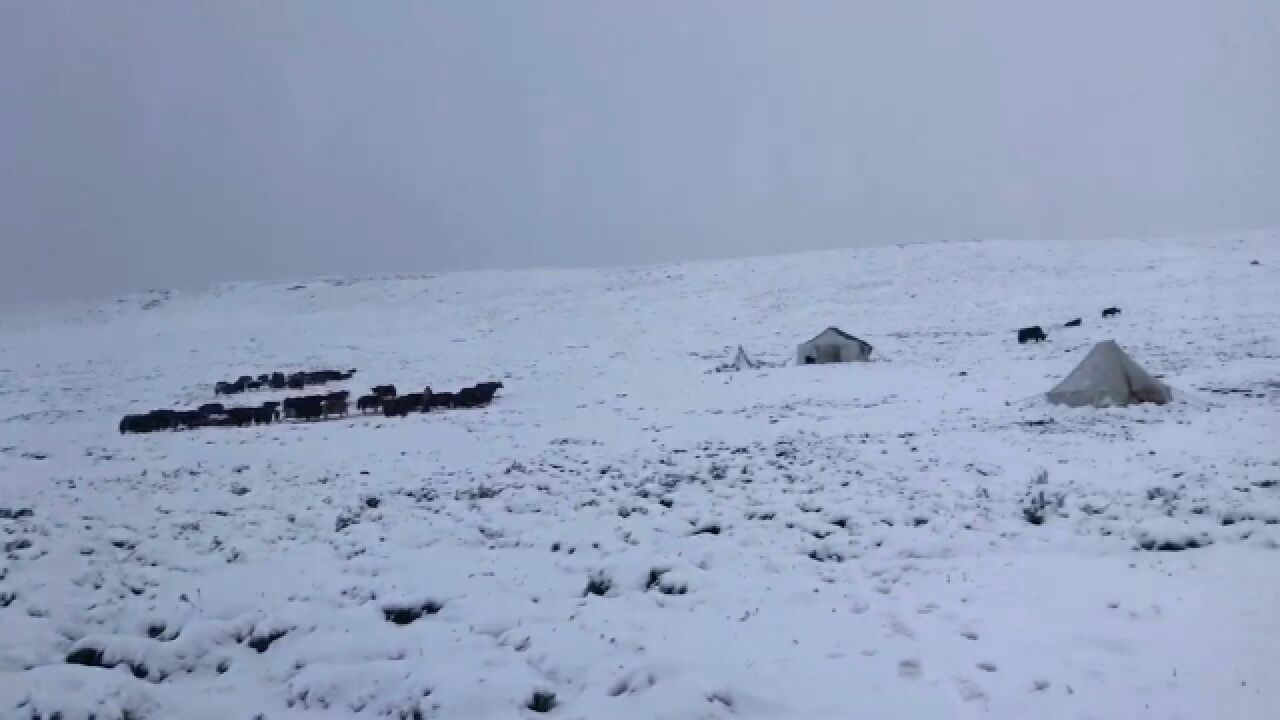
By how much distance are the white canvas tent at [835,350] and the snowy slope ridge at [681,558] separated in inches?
242

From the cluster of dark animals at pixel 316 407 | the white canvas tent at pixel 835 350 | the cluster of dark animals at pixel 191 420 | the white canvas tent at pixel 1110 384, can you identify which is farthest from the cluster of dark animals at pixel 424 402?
the white canvas tent at pixel 1110 384

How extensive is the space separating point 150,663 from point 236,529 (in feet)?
13.9

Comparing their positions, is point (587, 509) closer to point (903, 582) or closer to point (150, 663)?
point (903, 582)

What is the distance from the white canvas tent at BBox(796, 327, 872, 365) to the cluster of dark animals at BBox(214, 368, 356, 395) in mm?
20290

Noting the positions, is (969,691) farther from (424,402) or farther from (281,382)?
(281,382)

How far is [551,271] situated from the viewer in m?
81.3

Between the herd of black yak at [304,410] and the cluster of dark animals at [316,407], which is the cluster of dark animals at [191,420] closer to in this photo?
the herd of black yak at [304,410]

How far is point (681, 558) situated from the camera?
8508 millimetres

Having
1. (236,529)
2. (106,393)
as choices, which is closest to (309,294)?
(106,393)

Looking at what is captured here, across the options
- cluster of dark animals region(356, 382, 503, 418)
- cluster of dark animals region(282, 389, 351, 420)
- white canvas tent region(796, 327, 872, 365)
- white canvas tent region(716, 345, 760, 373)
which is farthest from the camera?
white canvas tent region(716, 345, 760, 373)

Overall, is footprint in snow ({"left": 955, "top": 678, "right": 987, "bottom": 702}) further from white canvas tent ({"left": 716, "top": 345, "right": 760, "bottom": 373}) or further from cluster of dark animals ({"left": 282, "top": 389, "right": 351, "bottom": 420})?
white canvas tent ({"left": 716, "top": 345, "right": 760, "bottom": 373})

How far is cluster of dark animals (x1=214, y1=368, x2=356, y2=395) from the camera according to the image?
119ft

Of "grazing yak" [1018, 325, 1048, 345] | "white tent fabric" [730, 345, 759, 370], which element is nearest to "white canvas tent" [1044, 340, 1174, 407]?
"white tent fabric" [730, 345, 759, 370]

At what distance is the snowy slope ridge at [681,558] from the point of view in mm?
5770
